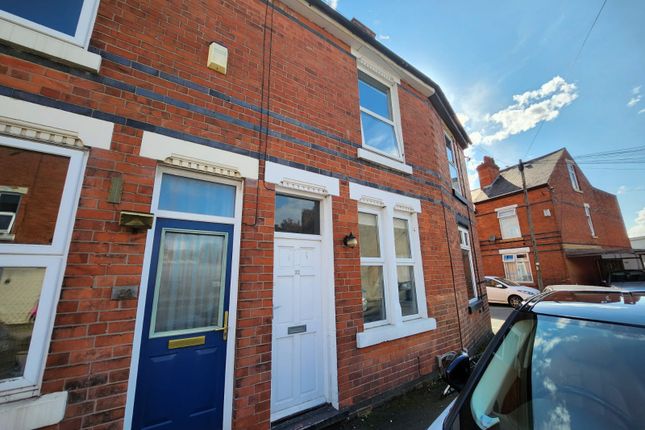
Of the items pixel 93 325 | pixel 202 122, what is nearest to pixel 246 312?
pixel 93 325

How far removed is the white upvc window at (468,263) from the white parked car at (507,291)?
20.3 feet

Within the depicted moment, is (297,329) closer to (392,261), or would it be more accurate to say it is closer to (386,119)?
(392,261)

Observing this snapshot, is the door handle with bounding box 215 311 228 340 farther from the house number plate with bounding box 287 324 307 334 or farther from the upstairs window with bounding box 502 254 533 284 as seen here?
the upstairs window with bounding box 502 254 533 284

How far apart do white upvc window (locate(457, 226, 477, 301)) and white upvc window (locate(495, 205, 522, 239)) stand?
11.9m

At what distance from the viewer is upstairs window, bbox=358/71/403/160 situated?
502cm

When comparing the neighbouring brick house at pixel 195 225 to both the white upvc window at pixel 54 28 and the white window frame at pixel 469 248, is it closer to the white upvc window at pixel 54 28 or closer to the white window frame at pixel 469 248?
the white upvc window at pixel 54 28

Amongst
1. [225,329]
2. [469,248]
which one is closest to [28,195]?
[225,329]

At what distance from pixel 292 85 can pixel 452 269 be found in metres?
4.73

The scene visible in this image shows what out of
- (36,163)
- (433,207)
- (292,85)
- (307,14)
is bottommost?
(36,163)

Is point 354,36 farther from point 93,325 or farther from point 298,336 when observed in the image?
point 93,325

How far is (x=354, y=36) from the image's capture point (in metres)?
4.79

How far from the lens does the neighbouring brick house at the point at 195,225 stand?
215cm

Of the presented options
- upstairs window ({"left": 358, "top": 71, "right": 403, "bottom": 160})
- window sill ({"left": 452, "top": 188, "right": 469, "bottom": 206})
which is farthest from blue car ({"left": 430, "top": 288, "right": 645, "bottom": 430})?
window sill ({"left": 452, "top": 188, "right": 469, "bottom": 206})

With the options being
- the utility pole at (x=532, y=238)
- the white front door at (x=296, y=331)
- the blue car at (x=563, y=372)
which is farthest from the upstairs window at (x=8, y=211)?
the utility pole at (x=532, y=238)
